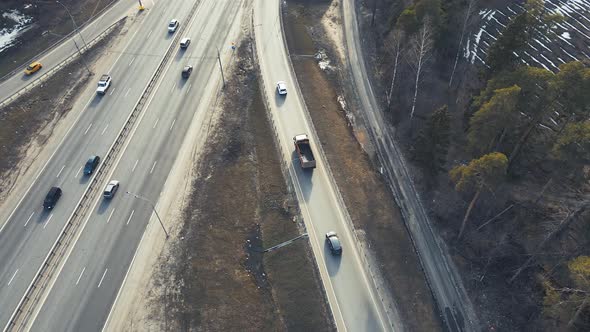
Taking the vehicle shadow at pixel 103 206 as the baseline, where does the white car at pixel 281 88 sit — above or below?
above

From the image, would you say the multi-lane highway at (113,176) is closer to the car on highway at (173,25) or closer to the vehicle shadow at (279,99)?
the car on highway at (173,25)

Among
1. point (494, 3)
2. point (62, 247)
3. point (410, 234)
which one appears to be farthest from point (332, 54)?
point (62, 247)

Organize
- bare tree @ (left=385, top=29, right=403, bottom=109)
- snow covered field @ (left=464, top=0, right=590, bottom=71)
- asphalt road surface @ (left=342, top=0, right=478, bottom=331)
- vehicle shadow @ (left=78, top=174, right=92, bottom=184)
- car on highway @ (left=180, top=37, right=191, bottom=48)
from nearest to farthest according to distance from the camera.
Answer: asphalt road surface @ (left=342, top=0, right=478, bottom=331)
vehicle shadow @ (left=78, top=174, right=92, bottom=184)
bare tree @ (left=385, top=29, right=403, bottom=109)
snow covered field @ (left=464, top=0, right=590, bottom=71)
car on highway @ (left=180, top=37, right=191, bottom=48)

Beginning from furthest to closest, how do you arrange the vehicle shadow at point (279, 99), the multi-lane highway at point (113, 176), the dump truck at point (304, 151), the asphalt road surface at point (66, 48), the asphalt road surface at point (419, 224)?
the asphalt road surface at point (66, 48) → the vehicle shadow at point (279, 99) → the dump truck at point (304, 151) → the asphalt road surface at point (419, 224) → the multi-lane highway at point (113, 176)

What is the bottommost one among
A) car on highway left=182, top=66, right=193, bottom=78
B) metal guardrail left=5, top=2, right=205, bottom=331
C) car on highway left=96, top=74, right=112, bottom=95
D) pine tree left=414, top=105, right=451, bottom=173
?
metal guardrail left=5, top=2, right=205, bottom=331

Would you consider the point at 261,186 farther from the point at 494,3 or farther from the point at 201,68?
the point at 494,3

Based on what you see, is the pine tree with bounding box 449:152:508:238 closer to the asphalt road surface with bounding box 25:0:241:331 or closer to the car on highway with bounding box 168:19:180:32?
the asphalt road surface with bounding box 25:0:241:331

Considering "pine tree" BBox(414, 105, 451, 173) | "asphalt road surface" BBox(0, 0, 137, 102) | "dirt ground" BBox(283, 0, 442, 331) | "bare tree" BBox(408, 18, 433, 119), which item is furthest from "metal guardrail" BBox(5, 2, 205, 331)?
"bare tree" BBox(408, 18, 433, 119)

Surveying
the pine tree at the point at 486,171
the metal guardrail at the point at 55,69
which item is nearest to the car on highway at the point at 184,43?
the metal guardrail at the point at 55,69
